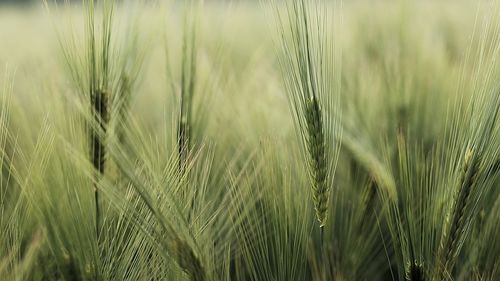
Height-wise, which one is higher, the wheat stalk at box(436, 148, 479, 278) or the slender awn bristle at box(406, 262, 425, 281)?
the wheat stalk at box(436, 148, 479, 278)

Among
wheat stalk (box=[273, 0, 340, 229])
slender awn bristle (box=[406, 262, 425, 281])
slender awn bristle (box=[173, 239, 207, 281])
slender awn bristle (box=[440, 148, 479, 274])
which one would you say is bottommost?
slender awn bristle (box=[406, 262, 425, 281])

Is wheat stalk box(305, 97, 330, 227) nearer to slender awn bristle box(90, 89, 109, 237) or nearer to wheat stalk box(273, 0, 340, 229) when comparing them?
wheat stalk box(273, 0, 340, 229)

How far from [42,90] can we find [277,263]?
334 millimetres

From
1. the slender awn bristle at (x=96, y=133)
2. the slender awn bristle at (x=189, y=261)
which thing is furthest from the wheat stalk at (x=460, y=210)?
the slender awn bristle at (x=96, y=133)

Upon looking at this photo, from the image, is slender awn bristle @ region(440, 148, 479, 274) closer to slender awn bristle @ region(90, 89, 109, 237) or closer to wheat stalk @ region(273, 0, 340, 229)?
wheat stalk @ region(273, 0, 340, 229)

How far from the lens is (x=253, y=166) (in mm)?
643

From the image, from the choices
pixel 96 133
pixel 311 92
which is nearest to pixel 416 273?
pixel 311 92

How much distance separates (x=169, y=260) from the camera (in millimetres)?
537

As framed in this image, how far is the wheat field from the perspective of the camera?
54 cm

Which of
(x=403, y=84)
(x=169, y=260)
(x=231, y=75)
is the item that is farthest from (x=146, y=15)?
(x=169, y=260)

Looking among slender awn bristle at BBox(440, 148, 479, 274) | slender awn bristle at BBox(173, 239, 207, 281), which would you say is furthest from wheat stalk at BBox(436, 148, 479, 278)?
slender awn bristle at BBox(173, 239, 207, 281)

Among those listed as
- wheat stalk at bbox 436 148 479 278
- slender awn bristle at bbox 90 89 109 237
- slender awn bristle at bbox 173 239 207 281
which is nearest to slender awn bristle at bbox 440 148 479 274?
wheat stalk at bbox 436 148 479 278

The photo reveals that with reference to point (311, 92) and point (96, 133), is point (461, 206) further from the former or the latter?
point (96, 133)

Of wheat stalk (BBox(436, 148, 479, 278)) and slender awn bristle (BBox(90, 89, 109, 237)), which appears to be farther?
slender awn bristle (BBox(90, 89, 109, 237))
